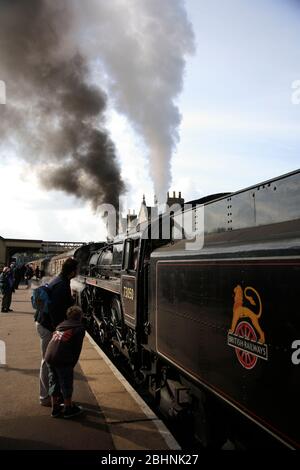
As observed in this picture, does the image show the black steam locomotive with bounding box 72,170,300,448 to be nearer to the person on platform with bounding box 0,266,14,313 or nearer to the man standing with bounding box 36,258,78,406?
the man standing with bounding box 36,258,78,406

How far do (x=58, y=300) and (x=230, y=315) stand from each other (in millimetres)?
2173

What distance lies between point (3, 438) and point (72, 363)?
2.85 ft

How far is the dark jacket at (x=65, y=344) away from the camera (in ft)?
13.0

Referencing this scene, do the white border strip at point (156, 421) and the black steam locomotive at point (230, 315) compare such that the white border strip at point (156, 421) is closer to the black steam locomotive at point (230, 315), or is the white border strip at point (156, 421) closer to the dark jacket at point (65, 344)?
the black steam locomotive at point (230, 315)

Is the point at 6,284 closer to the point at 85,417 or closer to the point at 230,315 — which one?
the point at 85,417

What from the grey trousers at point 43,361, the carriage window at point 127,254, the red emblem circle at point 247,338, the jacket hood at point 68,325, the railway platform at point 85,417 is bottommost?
the railway platform at point 85,417

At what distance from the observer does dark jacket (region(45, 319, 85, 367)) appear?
13.0ft

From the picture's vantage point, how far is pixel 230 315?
8.73ft

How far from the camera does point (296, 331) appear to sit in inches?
78.7

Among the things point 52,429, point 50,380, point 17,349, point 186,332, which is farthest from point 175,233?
point 17,349

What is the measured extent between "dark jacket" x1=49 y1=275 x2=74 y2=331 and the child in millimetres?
180

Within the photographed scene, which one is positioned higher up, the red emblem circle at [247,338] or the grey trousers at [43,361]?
the red emblem circle at [247,338]

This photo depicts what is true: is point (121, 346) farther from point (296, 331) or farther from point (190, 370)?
point (296, 331)

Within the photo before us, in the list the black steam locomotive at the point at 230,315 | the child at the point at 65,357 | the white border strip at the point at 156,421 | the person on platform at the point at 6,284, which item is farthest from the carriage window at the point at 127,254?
the person on platform at the point at 6,284
